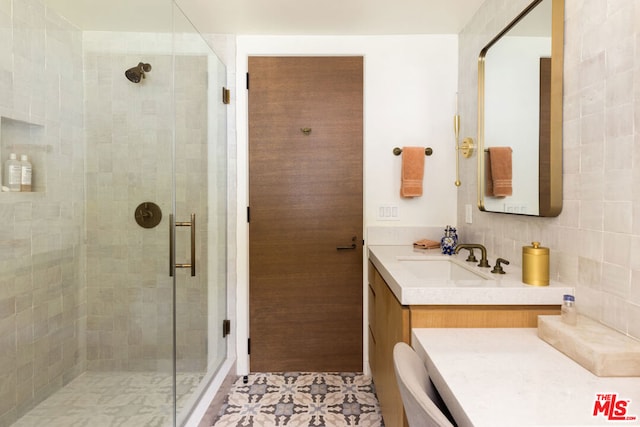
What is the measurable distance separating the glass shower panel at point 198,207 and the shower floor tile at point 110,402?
0.08 meters

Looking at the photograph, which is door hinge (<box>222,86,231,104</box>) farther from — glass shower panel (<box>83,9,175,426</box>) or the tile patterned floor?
the tile patterned floor

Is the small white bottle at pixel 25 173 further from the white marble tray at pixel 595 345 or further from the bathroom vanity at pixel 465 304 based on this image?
the white marble tray at pixel 595 345

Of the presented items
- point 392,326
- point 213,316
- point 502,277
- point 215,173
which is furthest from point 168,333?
point 502,277

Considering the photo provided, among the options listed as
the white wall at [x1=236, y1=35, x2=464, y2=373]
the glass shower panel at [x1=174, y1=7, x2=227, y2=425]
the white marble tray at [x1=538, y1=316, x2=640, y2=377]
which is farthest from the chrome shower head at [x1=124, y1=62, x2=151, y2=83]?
the white marble tray at [x1=538, y1=316, x2=640, y2=377]

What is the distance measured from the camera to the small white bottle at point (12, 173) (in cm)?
133

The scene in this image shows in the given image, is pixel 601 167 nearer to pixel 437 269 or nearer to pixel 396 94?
pixel 437 269

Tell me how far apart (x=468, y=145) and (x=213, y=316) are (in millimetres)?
1864

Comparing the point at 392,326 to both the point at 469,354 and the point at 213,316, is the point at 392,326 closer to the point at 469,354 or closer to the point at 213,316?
the point at 469,354

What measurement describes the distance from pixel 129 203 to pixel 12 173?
50cm

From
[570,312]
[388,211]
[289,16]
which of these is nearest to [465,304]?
[570,312]

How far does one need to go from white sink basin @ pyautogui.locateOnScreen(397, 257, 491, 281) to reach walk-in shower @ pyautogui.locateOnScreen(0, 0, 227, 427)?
1.20 metres

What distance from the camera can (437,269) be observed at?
1.79 m

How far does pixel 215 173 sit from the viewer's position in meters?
2.20

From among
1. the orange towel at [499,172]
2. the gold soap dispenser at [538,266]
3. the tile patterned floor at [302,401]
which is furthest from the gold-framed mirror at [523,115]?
the tile patterned floor at [302,401]
